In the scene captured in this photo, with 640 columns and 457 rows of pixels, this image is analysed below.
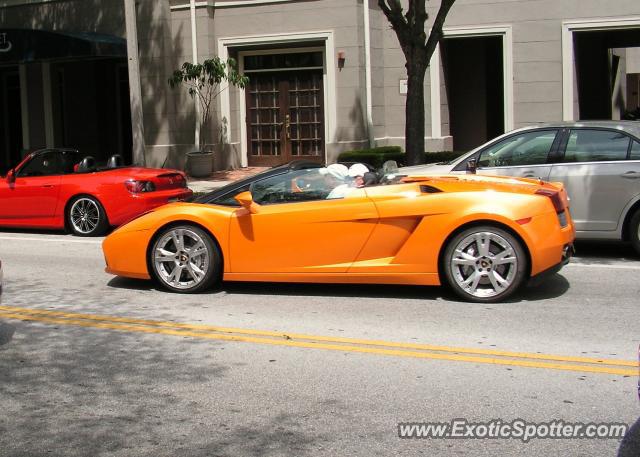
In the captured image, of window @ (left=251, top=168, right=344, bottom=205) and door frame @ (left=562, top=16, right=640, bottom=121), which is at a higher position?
door frame @ (left=562, top=16, right=640, bottom=121)

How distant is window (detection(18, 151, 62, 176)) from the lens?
13.6m

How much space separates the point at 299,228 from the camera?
807 cm

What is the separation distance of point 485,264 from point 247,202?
2.36 meters

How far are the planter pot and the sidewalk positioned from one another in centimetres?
17

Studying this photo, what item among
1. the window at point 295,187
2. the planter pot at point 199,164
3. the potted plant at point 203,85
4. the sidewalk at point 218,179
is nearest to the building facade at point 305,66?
the potted plant at point 203,85

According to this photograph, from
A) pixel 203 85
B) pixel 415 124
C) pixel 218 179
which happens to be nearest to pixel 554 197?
pixel 415 124

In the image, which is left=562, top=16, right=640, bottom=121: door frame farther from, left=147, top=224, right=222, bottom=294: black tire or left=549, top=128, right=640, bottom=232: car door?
left=147, top=224, right=222, bottom=294: black tire

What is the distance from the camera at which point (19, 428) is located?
497cm

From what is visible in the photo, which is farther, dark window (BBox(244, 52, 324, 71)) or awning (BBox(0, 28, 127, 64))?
dark window (BBox(244, 52, 324, 71))

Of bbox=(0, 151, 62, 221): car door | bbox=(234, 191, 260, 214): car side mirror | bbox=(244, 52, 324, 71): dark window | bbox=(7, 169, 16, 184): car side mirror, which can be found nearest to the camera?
bbox=(234, 191, 260, 214): car side mirror

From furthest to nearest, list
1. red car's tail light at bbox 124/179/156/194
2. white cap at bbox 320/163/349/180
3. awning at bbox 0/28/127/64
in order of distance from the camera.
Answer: awning at bbox 0/28/127/64 → red car's tail light at bbox 124/179/156/194 → white cap at bbox 320/163/349/180

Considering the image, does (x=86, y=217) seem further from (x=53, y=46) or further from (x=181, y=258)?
(x=53, y=46)

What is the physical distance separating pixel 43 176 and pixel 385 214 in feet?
24.9

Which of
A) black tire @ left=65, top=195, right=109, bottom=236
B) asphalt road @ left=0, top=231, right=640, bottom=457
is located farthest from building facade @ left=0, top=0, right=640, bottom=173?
asphalt road @ left=0, top=231, right=640, bottom=457
